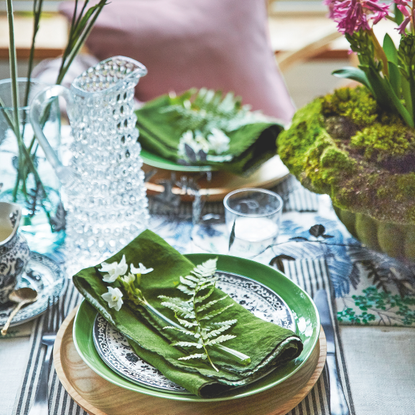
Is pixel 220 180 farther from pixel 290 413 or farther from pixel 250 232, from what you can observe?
pixel 290 413

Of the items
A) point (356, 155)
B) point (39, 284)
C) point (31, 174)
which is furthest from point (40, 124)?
point (356, 155)

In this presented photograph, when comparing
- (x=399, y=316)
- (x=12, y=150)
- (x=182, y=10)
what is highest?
(x=182, y=10)

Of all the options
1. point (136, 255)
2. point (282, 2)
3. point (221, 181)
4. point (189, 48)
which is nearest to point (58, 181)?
point (136, 255)

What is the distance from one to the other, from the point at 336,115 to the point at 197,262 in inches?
12.3

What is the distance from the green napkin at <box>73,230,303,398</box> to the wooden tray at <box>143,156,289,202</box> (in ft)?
0.79

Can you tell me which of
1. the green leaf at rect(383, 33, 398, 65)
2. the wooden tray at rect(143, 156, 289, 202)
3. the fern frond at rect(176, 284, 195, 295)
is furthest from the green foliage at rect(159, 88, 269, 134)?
the fern frond at rect(176, 284, 195, 295)

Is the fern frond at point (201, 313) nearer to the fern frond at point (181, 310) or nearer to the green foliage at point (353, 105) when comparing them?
the fern frond at point (181, 310)

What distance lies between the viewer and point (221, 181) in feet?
3.20

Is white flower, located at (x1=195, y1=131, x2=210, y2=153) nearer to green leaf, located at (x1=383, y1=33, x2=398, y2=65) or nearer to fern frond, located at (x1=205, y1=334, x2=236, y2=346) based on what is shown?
green leaf, located at (x1=383, y1=33, x2=398, y2=65)

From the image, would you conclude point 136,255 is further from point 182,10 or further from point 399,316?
point 182,10

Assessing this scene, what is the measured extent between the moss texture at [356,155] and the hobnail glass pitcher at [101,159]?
0.24 meters

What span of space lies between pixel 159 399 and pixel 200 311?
0.12m

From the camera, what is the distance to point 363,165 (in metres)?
0.68

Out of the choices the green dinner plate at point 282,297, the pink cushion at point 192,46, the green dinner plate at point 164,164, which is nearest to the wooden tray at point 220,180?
the green dinner plate at point 164,164
